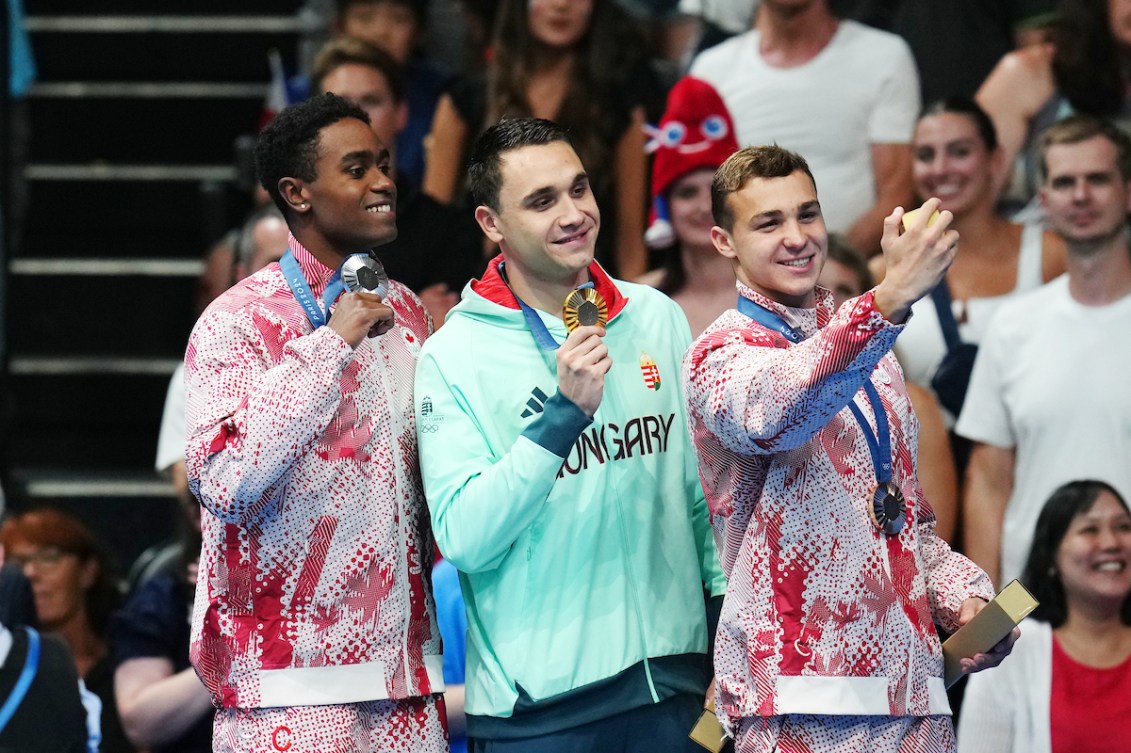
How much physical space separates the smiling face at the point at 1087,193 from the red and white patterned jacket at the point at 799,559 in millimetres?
2139

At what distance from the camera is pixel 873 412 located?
3.26m

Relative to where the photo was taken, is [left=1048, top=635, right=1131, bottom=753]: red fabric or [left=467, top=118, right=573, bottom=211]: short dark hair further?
[left=1048, top=635, right=1131, bottom=753]: red fabric

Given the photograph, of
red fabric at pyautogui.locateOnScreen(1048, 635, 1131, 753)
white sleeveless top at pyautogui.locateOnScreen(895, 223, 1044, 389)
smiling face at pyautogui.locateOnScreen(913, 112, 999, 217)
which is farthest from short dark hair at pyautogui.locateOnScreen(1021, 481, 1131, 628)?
smiling face at pyautogui.locateOnScreen(913, 112, 999, 217)

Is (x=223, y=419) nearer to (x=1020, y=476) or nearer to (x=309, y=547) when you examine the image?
(x=309, y=547)

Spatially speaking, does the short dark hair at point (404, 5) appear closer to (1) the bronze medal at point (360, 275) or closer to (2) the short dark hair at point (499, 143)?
(2) the short dark hair at point (499, 143)

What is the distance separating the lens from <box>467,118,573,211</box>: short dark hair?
11.5ft

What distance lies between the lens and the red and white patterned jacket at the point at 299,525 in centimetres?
328

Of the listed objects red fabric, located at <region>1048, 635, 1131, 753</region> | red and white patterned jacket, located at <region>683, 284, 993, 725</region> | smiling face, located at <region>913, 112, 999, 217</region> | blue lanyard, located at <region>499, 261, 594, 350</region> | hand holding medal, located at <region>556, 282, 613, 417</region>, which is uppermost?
smiling face, located at <region>913, 112, 999, 217</region>

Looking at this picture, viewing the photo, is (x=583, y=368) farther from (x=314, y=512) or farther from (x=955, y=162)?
(x=955, y=162)

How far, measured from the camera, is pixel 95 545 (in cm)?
566

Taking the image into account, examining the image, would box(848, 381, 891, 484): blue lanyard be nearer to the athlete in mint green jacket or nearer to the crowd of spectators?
the athlete in mint green jacket

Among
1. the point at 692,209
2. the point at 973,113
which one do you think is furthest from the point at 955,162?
the point at 692,209

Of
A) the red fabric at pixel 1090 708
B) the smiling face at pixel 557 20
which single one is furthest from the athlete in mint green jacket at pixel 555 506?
the smiling face at pixel 557 20

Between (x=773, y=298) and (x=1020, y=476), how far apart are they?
2.09 m
